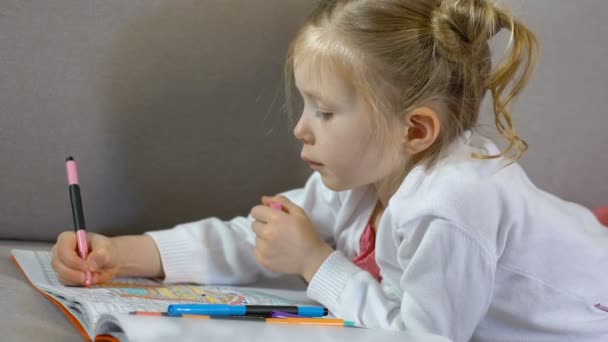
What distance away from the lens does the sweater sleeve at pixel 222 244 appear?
1.06 metres

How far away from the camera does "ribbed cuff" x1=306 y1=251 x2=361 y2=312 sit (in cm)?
97

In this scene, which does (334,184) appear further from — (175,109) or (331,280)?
(175,109)

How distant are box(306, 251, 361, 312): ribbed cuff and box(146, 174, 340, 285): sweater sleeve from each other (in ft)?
0.46

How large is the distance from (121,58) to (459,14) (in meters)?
0.45

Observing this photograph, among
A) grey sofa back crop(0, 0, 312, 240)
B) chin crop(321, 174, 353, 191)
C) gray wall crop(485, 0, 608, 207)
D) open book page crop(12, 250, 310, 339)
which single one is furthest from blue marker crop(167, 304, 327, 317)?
gray wall crop(485, 0, 608, 207)

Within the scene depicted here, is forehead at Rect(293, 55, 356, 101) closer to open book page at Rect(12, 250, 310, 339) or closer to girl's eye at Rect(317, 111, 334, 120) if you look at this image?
girl's eye at Rect(317, 111, 334, 120)

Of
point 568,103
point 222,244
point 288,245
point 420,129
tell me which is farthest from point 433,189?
point 568,103

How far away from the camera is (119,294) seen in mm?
902

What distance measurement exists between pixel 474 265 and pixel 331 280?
0.19 metres

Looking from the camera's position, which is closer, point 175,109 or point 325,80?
point 325,80

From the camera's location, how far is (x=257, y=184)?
1228 mm

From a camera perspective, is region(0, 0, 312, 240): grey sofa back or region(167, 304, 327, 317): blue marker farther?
region(0, 0, 312, 240): grey sofa back

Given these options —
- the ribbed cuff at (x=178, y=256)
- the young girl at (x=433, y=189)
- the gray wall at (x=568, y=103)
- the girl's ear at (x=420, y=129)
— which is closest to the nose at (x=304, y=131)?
the young girl at (x=433, y=189)

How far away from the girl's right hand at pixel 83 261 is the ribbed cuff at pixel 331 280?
0.78 feet
